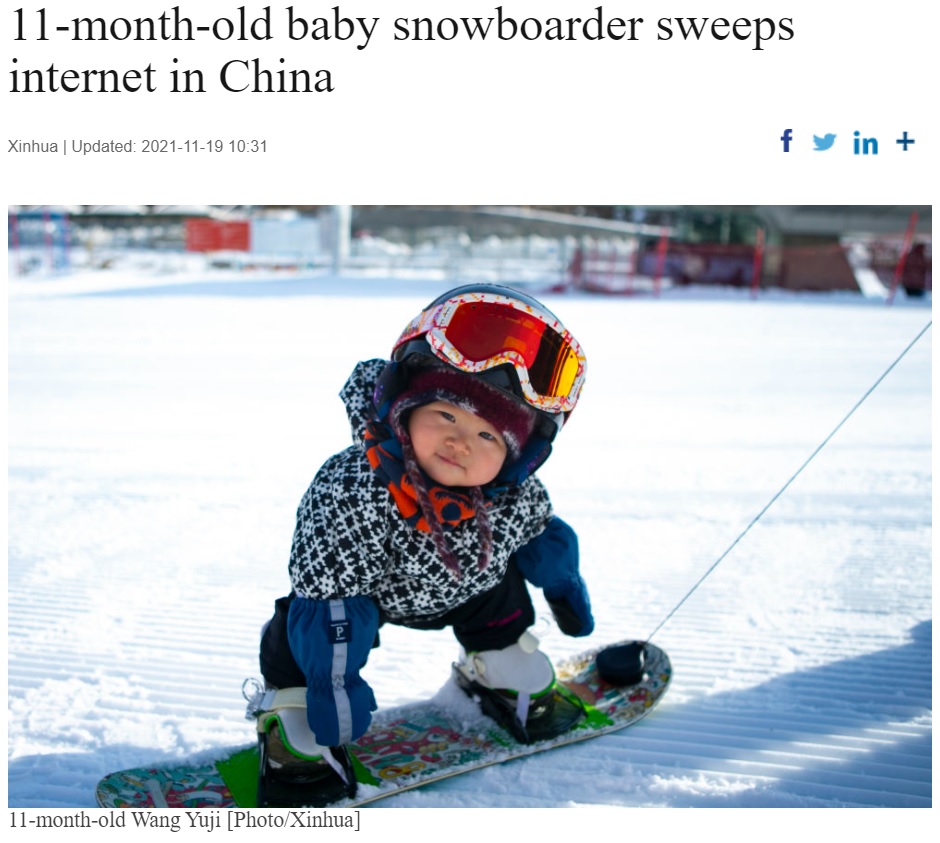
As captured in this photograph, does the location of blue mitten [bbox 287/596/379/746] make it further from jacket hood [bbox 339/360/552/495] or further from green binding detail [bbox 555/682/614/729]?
green binding detail [bbox 555/682/614/729]

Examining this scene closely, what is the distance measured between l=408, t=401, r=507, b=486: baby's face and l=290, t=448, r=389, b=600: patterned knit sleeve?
0.12 meters

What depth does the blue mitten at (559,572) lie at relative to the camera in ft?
6.83

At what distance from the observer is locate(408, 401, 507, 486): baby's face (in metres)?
1.78

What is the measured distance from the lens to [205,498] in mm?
3840

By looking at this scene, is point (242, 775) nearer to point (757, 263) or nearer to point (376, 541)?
point (376, 541)

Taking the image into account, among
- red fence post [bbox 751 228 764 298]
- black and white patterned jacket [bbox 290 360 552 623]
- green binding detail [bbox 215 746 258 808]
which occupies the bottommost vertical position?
green binding detail [bbox 215 746 258 808]

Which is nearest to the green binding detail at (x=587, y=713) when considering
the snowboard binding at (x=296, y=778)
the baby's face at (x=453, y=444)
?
the snowboard binding at (x=296, y=778)
